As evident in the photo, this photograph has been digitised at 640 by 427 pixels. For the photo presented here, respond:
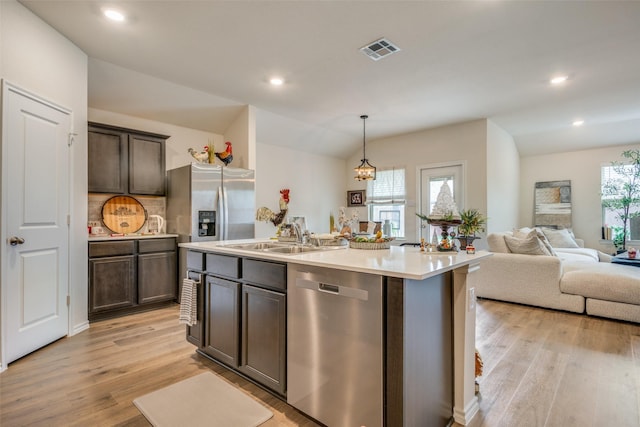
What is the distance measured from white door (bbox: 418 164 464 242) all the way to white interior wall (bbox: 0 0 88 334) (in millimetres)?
5083

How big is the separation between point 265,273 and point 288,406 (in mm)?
829

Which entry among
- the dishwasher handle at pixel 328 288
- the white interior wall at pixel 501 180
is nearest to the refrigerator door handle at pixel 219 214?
the dishwasher handle at pixel 328 288

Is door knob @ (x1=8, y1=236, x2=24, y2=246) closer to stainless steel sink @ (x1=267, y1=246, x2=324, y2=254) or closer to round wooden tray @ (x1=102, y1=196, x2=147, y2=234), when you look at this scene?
round wooden tray @ (x1=102, y1=196, x2=147, y2=234)

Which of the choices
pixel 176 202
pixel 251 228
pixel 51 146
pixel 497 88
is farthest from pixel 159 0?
pixel 497 88

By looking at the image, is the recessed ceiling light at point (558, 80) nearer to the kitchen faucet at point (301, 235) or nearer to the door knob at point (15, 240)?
the kitchen faucet at point (301, 235)

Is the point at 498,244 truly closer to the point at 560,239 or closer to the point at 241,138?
the point at 560,239

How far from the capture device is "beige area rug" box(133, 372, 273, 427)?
1.79 m

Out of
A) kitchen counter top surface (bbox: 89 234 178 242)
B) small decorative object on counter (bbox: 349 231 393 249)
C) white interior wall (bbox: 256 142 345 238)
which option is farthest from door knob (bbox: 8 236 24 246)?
white interior wall (bbox: 256 142 345 238)

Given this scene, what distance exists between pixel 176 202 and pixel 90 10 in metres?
2.32

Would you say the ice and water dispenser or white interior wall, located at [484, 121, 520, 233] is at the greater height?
white interior wall, located at [484, 121, 520, 233]

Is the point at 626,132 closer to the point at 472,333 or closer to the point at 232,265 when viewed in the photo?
the point at 472,333

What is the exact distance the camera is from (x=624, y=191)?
5.96 meters

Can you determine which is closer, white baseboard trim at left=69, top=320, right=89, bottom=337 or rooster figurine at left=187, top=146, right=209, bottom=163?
white baseboard trim at left=69, top=320, right=89, bottom=337

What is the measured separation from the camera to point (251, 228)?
4.67 m
